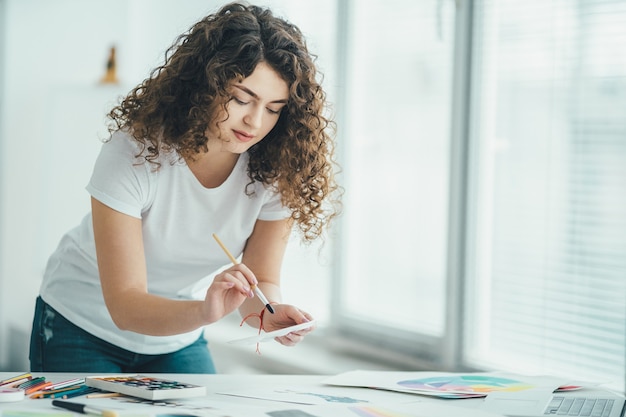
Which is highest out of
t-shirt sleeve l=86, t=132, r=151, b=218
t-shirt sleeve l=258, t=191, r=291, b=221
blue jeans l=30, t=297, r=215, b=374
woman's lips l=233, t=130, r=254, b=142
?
woman's lips l=233, t=130, r=254, b=142

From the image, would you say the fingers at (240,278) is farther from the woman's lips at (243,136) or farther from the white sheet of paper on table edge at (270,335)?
the woman's lips at (243,136)

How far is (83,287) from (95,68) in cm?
257

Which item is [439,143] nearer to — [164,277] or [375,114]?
[375,114]

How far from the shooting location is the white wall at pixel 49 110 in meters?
3.84

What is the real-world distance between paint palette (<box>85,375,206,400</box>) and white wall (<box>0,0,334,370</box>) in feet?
8.35

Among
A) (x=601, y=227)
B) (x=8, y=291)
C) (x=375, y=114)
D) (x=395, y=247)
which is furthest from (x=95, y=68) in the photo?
(x=601, y=227)

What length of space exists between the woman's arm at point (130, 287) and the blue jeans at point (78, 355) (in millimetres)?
250

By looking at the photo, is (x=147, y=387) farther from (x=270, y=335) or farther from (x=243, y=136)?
(x=243, y=136)

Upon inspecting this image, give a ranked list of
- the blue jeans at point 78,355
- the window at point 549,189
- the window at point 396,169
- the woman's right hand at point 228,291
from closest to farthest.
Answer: the woman's right hand at point 228,291 → the blue jeans at point 78,355 → the window at point 549,189 → the window at point 396,169

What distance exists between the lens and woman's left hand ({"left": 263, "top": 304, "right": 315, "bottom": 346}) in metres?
1.47

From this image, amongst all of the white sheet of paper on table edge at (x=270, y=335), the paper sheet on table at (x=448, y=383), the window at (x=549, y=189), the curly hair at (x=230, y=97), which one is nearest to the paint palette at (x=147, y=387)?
the white sheet of paper on table edge at (x=270, y=335)

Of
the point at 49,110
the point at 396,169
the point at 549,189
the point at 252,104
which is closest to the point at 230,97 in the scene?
the point at 252,104

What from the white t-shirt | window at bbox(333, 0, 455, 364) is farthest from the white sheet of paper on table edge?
window at bbox(333, 0, 455, 364)

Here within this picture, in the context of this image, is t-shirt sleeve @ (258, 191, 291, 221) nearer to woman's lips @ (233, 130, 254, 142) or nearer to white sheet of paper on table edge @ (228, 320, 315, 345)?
woman's lips @ (233, 130, 254, 142)
